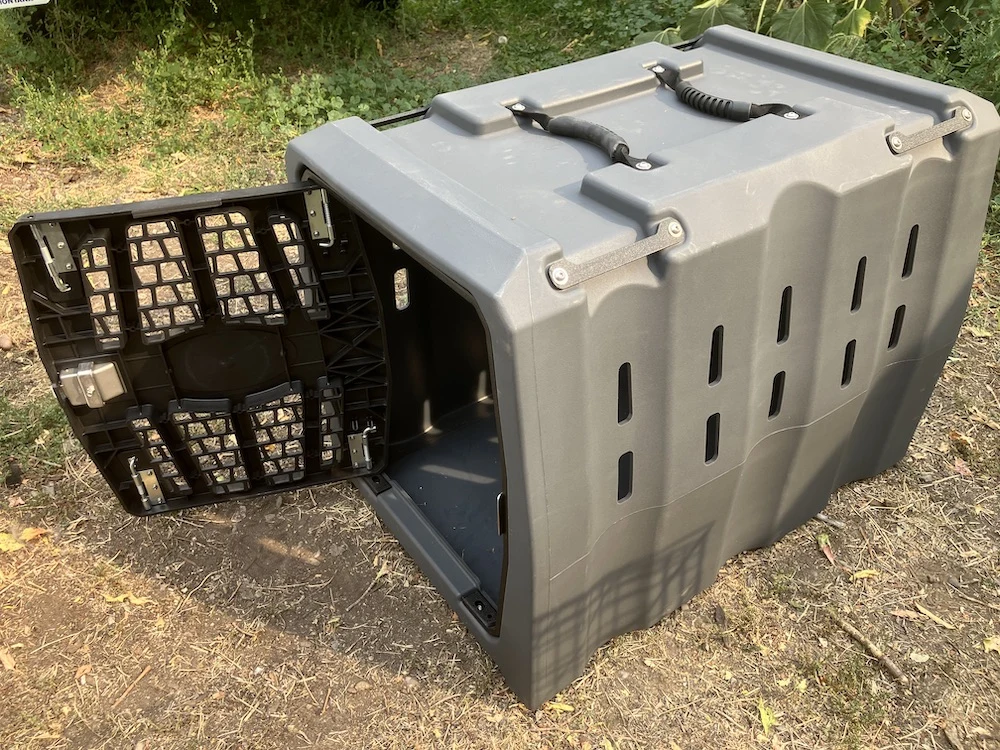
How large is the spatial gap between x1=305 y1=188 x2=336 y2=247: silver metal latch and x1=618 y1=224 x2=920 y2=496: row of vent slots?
0.82 m

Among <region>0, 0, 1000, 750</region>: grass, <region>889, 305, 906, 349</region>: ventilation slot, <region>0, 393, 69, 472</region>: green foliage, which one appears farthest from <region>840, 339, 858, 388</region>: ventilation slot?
<region>0, 393, 69, 472</region>: green foliage

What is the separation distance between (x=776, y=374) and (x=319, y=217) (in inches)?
42.3

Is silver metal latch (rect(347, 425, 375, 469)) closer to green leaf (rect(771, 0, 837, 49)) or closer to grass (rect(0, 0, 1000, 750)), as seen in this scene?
grass (rect(0, 0, 1000, 750))

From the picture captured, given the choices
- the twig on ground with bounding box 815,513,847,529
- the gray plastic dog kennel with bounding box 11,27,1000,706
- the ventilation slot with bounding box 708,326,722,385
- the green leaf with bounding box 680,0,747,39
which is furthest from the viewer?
the green leaf with bounding box 680,0,747,39

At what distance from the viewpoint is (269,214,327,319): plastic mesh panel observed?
185 cm

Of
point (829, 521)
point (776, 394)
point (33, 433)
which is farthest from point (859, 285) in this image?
point (33, 433)

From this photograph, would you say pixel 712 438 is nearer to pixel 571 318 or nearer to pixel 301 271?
pixel 571 318

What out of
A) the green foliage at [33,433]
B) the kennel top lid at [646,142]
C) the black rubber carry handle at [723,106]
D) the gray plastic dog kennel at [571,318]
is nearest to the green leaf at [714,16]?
the gray plastic dog kennel at [571,318]

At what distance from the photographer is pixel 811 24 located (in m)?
3.39

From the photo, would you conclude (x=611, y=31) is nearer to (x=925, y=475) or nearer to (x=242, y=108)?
(x=242, y=108)

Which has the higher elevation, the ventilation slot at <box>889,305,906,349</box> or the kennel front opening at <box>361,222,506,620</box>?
the ventilation slot at <box>889,305,906,349</box>

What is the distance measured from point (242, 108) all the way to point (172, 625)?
296cm

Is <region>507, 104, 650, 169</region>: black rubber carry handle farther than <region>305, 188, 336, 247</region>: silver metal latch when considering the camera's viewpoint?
No

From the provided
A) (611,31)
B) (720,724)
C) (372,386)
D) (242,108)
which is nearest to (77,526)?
(372,386)
